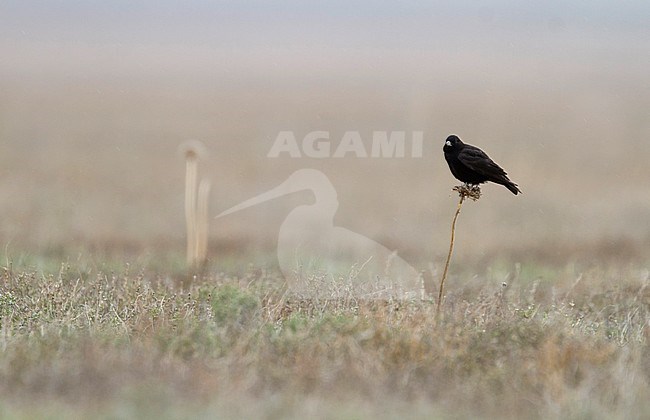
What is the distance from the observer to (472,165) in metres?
7.89

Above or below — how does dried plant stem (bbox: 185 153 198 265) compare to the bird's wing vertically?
below

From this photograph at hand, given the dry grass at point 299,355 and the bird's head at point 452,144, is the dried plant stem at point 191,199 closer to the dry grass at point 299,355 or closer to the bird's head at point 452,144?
the dry grass at point 299,355

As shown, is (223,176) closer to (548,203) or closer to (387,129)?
(387,129)

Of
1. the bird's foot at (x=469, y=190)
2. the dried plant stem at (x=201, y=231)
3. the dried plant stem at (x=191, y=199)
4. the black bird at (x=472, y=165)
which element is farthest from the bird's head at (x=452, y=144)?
the dried plant stem at (x=201, y=231)

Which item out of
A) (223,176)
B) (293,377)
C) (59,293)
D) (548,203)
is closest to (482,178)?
(293,377)

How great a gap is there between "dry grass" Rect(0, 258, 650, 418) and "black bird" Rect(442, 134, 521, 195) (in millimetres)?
1210

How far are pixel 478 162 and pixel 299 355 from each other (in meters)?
2.37

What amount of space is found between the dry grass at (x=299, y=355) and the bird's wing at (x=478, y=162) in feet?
4.19

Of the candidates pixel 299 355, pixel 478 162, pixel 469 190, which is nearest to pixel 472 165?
pixel 478 162

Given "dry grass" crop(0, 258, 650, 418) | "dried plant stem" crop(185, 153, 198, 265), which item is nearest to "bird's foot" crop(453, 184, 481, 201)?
"dry grass" crop(0, 258, 650, 418)

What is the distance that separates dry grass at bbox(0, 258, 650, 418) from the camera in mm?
5840

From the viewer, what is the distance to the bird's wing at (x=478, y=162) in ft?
25.8

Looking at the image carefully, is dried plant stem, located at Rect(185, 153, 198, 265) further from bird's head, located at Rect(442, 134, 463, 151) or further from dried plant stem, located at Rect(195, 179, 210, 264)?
bird's head, located at Rect(442, 134, 463, 151)

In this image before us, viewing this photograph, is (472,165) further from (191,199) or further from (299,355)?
(191,199)
